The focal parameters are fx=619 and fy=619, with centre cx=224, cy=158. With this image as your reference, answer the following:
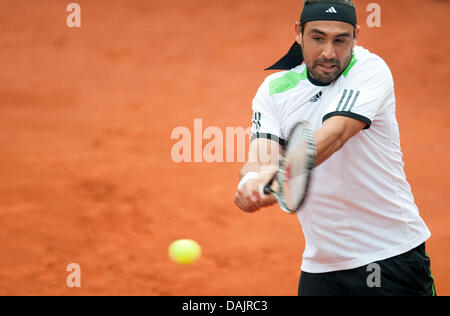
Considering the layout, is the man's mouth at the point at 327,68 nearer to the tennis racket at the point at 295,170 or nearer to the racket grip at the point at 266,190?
the tennis racket at the point at 295,170

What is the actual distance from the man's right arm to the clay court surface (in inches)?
93.6

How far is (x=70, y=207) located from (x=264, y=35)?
6644 mm

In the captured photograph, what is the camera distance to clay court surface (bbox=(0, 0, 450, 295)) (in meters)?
5.72

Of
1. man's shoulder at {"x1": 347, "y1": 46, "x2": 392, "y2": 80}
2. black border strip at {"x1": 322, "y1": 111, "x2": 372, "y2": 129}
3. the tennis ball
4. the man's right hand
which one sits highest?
man's shoulder at {"x1": 347, "y1": 46, "x2": 392, "y2": 80}

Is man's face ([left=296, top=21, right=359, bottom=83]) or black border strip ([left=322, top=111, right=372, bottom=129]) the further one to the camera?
man's face ([left=296, top=21, right=359, bottom=83])

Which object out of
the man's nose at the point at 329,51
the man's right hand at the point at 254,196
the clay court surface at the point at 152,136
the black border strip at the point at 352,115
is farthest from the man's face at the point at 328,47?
the clay court surface at the point at 152,136

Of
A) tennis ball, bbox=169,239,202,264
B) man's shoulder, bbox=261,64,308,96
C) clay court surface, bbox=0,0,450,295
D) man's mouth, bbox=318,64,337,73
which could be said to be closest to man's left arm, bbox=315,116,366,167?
man's mouth, bbox=318,64,337,73

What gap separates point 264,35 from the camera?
1216 centimetres

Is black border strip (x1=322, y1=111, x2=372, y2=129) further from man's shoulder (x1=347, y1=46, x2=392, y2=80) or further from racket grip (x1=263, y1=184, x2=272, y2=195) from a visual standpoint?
racket grip (x1=263, y1=184, x2=272, y2=195)

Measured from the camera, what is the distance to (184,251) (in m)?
5.88

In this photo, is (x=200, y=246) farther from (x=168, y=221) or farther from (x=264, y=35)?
(x=264, y=35)

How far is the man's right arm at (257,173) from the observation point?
2.78 meters

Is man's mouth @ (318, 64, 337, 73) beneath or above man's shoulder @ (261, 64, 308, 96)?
beneath

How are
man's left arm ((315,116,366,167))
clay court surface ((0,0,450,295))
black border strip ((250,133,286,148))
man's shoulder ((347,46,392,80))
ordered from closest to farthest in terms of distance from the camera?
man's left arm ((315,116,366,167))
man's shoulder ((347,46,392,80))
black border strip ((250,133,286,148))
clay court surface ((0,0,450,295))
